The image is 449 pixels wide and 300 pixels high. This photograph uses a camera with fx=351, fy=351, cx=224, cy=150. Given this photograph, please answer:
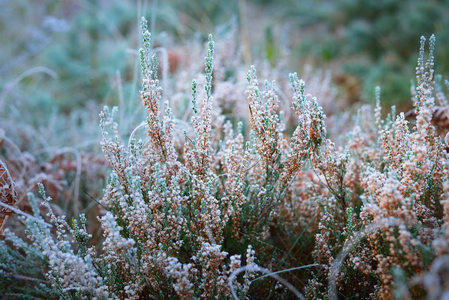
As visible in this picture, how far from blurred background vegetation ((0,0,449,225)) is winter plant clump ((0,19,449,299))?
2.71ft

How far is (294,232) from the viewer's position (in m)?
1.47

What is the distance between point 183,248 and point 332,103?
Result: 218 cm

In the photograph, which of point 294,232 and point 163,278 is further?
point 294,232

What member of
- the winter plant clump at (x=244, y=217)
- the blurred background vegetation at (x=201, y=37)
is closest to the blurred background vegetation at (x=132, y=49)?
the blurred background vegetation at (x=201, y=37)

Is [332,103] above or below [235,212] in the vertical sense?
above

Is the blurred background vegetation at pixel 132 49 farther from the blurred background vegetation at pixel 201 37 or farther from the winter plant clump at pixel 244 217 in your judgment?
the winter plant clump at pixel 244 217

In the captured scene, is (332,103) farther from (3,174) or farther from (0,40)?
(0,40)

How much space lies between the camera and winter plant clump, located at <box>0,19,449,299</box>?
980 mm

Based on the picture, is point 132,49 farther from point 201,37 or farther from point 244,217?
point 244,217

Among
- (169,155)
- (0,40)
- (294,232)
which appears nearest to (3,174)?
(169,155)

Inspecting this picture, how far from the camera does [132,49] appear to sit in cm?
341

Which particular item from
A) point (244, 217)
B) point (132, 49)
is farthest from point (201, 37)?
point (244, 217)

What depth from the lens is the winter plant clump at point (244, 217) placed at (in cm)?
98

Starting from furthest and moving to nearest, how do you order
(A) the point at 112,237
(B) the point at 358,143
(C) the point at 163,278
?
(B) the point at 358,143
(C) the point at 163,278
(A) the point at 112,237
